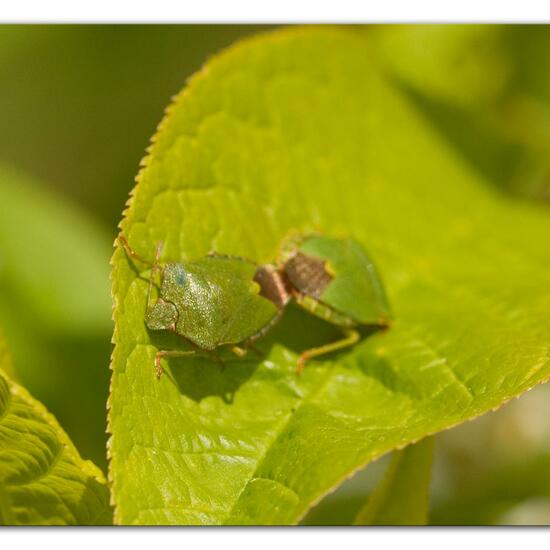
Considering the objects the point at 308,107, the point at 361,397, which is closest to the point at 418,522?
the point at 361,397

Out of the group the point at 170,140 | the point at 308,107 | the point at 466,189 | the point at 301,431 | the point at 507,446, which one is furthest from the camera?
A: the point at 466,189

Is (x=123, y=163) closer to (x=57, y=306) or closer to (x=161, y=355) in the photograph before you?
(x=57, y=306)

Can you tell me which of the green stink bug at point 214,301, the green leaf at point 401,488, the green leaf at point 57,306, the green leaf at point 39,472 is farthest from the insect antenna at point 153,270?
the green leaf at point 401,488

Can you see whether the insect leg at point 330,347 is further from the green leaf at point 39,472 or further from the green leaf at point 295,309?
the green leaf at point 39,472

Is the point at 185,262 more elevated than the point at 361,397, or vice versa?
the point at 185,262

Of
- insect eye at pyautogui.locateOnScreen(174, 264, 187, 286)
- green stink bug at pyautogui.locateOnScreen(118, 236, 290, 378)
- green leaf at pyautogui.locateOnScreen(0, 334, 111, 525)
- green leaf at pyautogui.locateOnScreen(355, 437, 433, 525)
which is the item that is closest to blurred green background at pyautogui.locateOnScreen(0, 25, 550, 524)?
green leaf at pyautogui.locateOnScreen(355, 437, 433, 525)
